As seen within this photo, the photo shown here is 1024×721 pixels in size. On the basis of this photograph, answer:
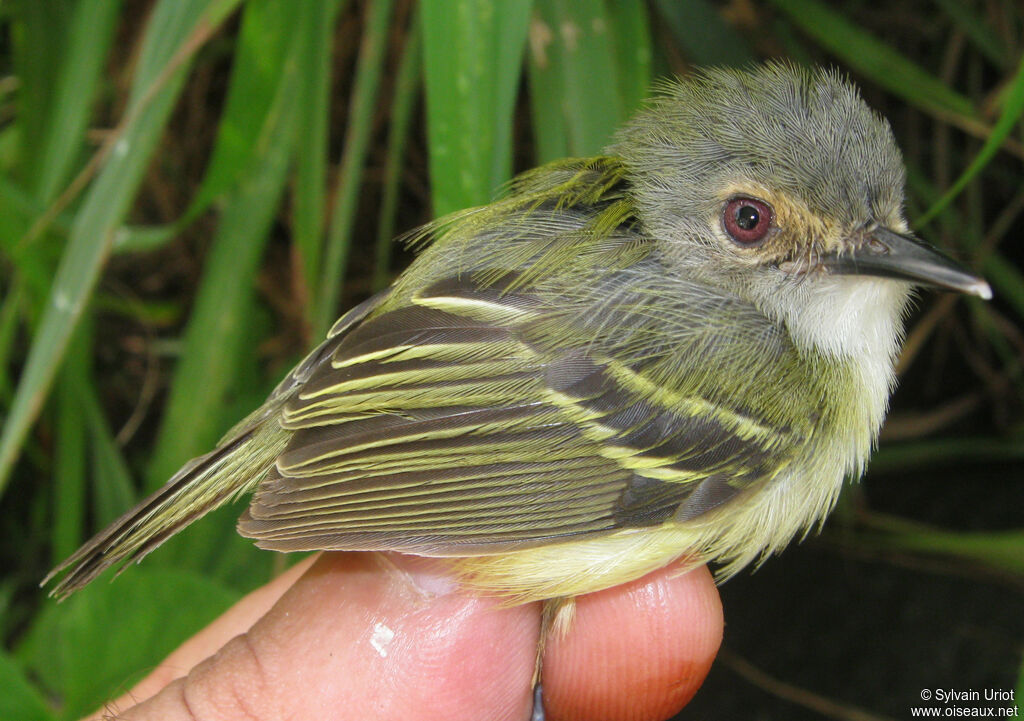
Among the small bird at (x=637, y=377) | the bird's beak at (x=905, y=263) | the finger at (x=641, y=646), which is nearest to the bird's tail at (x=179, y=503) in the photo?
the small bird at (x=637, y=377)

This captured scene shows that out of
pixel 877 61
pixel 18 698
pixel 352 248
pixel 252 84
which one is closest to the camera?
pixel 18 698

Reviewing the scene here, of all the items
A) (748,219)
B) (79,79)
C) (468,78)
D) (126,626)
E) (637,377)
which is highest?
(79,79)

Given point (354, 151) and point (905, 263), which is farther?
point (354, 151)

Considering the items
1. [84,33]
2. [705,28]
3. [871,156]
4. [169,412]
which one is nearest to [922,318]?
[705,28]

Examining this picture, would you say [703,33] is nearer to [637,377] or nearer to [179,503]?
[637,377]

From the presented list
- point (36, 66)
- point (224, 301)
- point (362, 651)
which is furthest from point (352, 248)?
point (362, 651)

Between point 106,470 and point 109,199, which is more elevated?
point 109,199

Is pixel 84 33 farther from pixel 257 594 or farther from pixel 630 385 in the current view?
pixel 630 385
